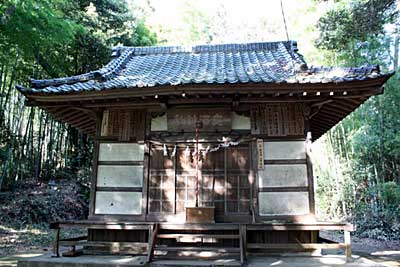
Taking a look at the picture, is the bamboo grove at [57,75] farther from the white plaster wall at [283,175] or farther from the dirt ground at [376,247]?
the dirt ground at [376,247]

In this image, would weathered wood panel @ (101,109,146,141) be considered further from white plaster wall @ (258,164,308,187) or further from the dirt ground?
the dirt ground

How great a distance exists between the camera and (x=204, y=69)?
7.42 m

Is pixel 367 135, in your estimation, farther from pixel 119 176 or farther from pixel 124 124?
pixel 119 176

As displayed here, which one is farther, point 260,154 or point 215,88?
point 260,154

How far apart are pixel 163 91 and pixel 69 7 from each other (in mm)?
10068

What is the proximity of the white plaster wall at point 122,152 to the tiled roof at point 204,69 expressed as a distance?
1.18 meters

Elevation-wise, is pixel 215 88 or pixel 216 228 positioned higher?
pixel 215 88

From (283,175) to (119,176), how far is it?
118 inches

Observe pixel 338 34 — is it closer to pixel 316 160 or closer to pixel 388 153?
pixel 388 153

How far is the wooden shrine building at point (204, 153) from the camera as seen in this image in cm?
569

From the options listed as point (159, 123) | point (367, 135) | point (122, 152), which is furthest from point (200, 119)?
point (367, 135)

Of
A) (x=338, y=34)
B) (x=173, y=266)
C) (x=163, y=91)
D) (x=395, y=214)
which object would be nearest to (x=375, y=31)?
(x=338, y=34)

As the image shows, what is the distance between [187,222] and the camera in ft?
19.4

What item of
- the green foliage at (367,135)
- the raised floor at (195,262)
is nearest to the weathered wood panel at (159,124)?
the raised floor at (195,262)
